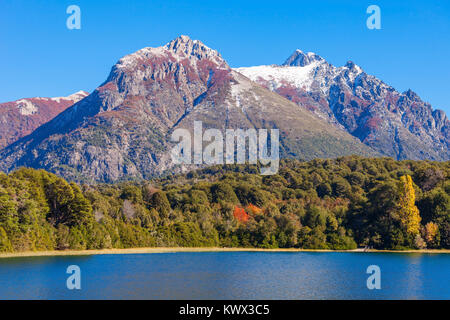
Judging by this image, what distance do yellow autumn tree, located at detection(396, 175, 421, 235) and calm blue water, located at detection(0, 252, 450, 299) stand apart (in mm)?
24461

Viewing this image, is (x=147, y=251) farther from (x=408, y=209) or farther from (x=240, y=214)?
(x=408, y=209)

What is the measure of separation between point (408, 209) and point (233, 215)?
4562 centimetres

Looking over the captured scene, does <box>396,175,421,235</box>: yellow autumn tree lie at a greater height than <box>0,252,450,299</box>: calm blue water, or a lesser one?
greater

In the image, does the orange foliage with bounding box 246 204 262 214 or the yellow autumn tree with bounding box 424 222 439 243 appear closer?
the yellow autumn tree with bounding box 424 222 439 243

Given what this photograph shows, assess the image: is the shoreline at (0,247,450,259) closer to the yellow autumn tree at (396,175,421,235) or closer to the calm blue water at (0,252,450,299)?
the yellow autumn tree at (396,175,421,235)

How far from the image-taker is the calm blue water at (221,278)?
2340 inches

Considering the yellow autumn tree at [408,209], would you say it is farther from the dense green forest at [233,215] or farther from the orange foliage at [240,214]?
the orange foliage at [240,214]

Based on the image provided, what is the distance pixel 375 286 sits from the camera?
6612cm

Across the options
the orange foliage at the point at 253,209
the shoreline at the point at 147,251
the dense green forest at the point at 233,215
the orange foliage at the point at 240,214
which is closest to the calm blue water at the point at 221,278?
the shoreline at the point at 147,251

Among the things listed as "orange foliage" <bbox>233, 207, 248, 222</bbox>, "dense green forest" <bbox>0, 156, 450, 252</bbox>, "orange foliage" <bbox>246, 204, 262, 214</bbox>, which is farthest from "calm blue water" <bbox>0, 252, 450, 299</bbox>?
"orange foliage" <bbox>246, 204, 262, 214</bbox>

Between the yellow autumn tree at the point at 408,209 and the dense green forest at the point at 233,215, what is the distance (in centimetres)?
23

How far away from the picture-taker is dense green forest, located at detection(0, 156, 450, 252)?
10762cm

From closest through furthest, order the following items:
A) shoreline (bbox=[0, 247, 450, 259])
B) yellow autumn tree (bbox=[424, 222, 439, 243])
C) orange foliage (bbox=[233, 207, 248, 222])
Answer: shoreline (bbox=[0, 247, 450, 259]), yellow autumn tree (bbox=[424, 222, 439, 243]), orange foliage (bbox=[233, 207, 248, 222])
